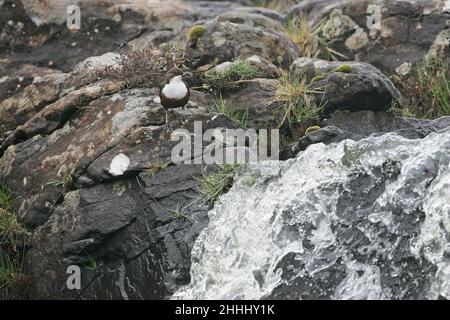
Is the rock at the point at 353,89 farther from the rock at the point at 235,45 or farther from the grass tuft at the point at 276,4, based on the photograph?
the grass tuft at the point at 276,4

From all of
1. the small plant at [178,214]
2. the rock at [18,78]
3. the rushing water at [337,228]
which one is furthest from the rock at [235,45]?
the small plant at [178,214]

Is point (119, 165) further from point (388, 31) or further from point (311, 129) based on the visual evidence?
point (388, 31)

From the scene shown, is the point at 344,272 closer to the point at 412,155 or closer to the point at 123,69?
the point at 412,155

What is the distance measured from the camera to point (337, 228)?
17.8 feet

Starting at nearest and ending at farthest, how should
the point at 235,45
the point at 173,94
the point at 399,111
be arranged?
the point at 173,94 < the point at 399,111 < the point at 235,45

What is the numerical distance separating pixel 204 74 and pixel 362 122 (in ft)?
5.33

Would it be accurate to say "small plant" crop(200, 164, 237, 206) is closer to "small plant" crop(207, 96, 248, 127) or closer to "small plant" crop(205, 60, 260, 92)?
"small plant" crop(207, 96, 248, 127)

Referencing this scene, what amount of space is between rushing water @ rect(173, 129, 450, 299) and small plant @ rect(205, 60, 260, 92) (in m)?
1.54

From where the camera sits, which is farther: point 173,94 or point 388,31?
point 388,31

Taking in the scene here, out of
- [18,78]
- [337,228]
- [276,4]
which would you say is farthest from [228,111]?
[276,4]

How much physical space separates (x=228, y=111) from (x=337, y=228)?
6.76 ft

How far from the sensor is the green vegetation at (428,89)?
8000 millimetres

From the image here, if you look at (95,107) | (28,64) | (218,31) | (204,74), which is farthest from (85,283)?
(28,64)

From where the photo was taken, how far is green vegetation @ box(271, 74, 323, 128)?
7.05m
